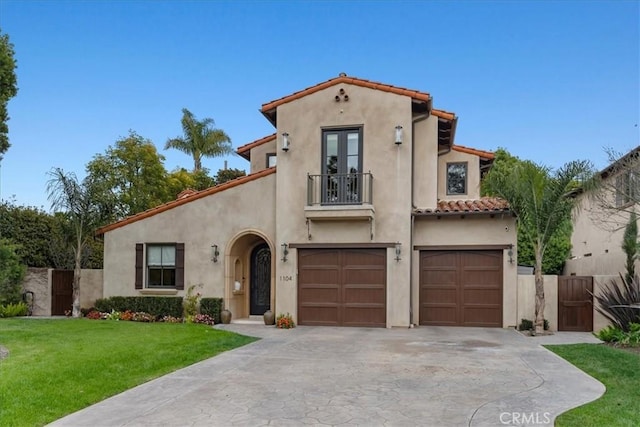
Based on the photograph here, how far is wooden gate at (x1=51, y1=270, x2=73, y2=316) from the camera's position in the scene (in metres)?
18.8

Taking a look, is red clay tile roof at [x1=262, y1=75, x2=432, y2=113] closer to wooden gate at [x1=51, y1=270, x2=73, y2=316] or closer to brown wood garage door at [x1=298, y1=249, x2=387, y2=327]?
brown wood garage door at [x1=298, y1=249, x2=387, y2=327]

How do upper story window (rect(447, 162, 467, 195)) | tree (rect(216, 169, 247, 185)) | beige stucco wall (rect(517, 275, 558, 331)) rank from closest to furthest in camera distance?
beige stucco wall (rect(517, 275, 558, 331)) → upper story window (rect(447, 162, 467, 195)) → tree (rect(216, 169, 247, 185))

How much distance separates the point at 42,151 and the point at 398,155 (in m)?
13.8

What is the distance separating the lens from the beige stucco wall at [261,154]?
2002cm

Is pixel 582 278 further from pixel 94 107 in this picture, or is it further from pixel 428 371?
pixel 94 107

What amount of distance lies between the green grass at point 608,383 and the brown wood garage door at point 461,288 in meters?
3.95

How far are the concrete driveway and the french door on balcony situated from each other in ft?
17.8

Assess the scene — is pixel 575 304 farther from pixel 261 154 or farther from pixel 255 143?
pixel 255 143

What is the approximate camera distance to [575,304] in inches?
591

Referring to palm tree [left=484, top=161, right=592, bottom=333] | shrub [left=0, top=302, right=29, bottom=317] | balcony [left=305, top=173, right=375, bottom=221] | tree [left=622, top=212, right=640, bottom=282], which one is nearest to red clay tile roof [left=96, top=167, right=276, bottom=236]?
balcony [left=305, top=173, right=375, bottom=221]

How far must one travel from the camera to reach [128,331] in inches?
527

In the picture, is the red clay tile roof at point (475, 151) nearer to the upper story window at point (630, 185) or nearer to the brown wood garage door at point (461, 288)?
the brown wood garage door at point (461, 288)

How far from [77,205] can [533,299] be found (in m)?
15.9

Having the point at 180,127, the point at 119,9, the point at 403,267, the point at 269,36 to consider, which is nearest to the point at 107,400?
the point at 403,267
